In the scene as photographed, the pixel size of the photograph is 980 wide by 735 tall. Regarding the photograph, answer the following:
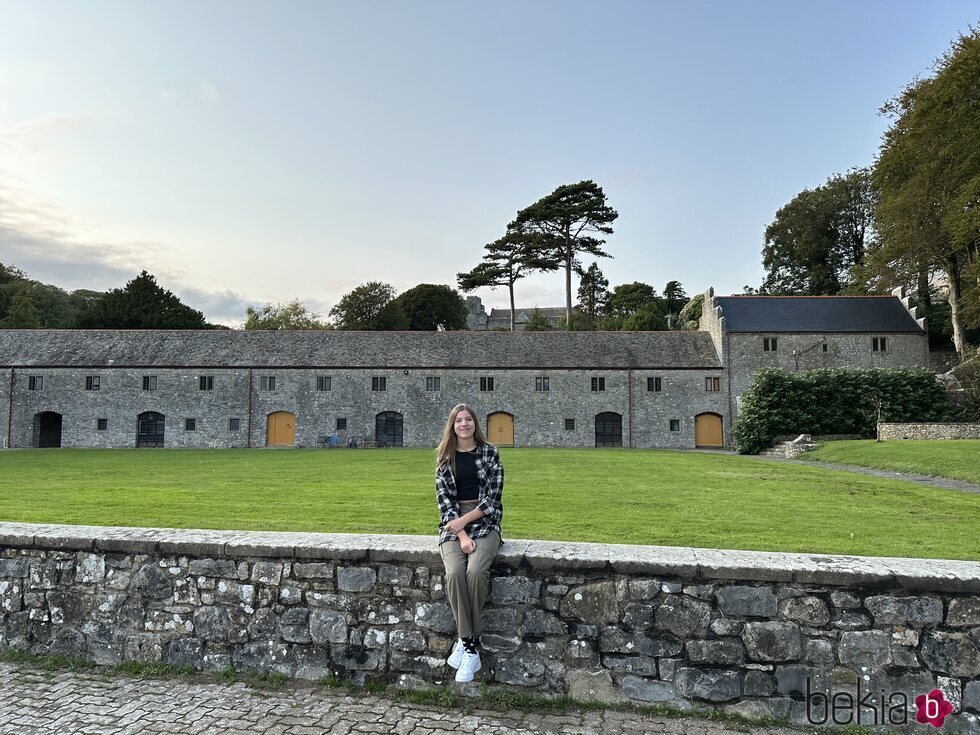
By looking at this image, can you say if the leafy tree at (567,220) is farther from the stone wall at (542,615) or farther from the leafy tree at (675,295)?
the stone wall at (542,615)

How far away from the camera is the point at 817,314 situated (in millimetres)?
35938

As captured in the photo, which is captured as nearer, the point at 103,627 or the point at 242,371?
the point at 103,627

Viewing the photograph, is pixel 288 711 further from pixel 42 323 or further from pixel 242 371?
pixel 42 323

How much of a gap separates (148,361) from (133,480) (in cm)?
2421

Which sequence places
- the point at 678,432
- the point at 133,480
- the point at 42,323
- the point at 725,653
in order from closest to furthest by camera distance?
1. the point at 725,653
2. the point at 133,480
3. the point at 678,432
4. the point at 42,323

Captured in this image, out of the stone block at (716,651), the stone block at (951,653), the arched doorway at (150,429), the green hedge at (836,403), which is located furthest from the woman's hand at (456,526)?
the arched doorway at (150,429)

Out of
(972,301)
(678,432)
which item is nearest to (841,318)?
(972,301)

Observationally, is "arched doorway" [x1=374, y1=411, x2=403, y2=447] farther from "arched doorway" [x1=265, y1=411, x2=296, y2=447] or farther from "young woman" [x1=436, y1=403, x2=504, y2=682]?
A: "young woman" [x1=436, y1=403, x2=504, y2=682]

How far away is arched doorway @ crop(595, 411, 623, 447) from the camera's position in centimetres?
3553

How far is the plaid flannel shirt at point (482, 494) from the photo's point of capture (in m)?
4.27

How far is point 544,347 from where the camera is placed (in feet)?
122

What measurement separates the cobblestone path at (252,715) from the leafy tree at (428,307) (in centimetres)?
6390

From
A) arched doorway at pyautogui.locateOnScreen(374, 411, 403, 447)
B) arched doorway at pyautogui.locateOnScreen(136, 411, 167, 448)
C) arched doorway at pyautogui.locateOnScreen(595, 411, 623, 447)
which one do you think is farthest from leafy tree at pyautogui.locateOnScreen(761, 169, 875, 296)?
arched doorway at pyautogui.locateOnScreen(136, 411, 167, 448)

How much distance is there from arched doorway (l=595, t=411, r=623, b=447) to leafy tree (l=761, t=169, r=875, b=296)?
2845cm
